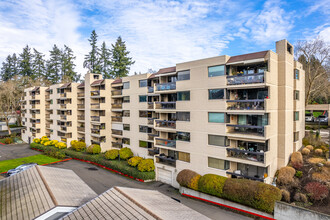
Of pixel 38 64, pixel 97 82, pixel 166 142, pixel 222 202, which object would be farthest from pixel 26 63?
pixel 222 202

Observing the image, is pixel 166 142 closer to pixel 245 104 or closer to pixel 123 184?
pixel 123 184

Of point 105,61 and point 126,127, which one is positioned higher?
point 105,61

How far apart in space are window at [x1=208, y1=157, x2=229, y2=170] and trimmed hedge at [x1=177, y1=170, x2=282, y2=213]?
1.21 metres

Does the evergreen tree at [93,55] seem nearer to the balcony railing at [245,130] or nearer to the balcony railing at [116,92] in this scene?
the balcony railing at [116,92]

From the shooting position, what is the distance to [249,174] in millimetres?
22375

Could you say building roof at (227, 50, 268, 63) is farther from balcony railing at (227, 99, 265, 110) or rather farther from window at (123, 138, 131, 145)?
window at (123, 138, 131, 145)

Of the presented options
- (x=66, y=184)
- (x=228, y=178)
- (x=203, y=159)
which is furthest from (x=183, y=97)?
(x=66, y=184)

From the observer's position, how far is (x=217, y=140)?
22.7 meters

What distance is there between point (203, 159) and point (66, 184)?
49.2 ft

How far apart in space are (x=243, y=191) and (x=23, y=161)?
41585 mm

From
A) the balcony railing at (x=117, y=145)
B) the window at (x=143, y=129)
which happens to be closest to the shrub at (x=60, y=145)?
the balcony railing at (x=117, y=145)

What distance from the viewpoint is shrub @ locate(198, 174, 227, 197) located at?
2062 cm

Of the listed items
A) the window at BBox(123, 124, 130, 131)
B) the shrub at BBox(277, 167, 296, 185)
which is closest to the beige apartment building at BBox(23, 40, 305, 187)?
the shrub at BBox(277, 167, 296, 185)

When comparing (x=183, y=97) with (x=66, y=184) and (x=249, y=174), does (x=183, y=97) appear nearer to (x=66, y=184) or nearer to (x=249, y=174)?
(x=249, y=174)
